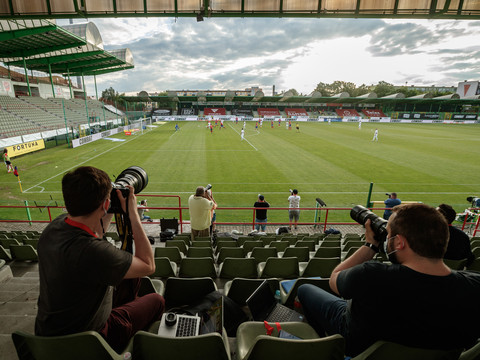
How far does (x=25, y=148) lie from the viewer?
22.5 meters

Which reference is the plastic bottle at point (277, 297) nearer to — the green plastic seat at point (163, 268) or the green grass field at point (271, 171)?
the green plastic seat at point (163, 268)

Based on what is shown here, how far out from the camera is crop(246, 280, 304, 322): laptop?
2.58 m

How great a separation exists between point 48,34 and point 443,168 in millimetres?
37136

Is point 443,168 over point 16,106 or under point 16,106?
under

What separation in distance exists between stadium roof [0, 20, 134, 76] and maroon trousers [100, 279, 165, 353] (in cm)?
2808

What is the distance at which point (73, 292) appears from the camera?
1632 millimetres

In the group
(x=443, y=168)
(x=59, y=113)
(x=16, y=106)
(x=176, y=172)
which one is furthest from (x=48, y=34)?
(x=443, y=168)

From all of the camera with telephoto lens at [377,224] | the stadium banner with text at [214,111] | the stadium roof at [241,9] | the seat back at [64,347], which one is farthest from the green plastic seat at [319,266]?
the stadium banner with text at [214,111]

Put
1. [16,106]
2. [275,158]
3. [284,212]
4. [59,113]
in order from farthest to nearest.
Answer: [59,113]
[16,106]
[275,158]
[284,212]

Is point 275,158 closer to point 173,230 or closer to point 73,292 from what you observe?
point 173,230

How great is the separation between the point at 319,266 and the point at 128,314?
2977mm

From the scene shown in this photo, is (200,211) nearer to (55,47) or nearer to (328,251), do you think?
(328,251)

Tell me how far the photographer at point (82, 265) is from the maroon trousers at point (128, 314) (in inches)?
0.4

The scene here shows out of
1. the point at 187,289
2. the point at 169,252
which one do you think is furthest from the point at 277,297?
the point at 169,252
